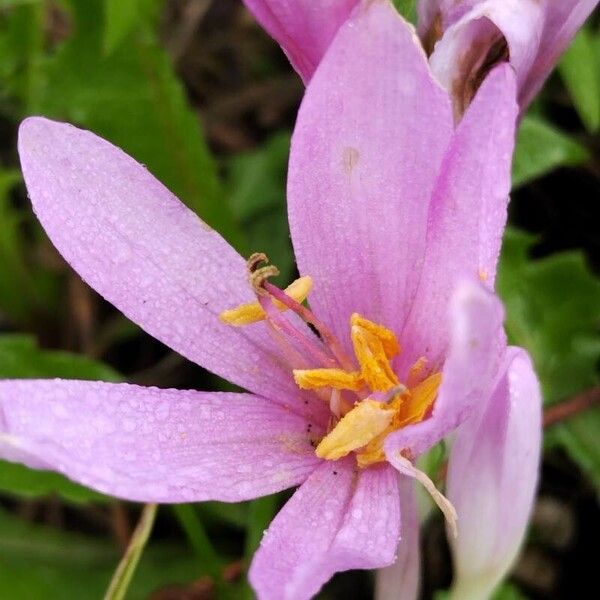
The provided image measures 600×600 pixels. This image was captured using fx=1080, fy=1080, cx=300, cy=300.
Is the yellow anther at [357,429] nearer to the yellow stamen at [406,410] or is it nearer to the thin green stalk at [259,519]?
the yellow stamen at [406,410]

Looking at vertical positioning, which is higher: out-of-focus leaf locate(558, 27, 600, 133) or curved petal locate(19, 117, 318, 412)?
curved petal locate(19, 117, 318, 412)

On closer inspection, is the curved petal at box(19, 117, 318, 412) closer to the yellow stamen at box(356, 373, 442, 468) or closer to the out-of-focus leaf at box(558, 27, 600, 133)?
the yellow stamen at box(356, 373, 442, 468)

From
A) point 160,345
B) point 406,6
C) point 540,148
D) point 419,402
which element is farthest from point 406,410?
point 160,345

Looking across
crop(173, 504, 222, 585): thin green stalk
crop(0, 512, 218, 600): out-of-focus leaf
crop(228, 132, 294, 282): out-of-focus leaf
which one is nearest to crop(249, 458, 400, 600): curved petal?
crop(173, 504, 222, 585): thin green stalk

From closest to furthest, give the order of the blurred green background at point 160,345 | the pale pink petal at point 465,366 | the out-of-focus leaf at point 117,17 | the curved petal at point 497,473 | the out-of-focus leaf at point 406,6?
1. the pale pink petal at point 465,366
2. the curved petal at point 497,473
3. the out-of-focus leaf at point 406,6
4. the out-of-focus leaf at point 117,17
5. the blurred green background at point 160,345

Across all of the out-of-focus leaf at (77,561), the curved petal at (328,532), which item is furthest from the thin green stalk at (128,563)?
the out-of-focus leaf at (77,561)

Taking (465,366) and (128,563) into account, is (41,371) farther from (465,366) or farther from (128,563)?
(465,366)
